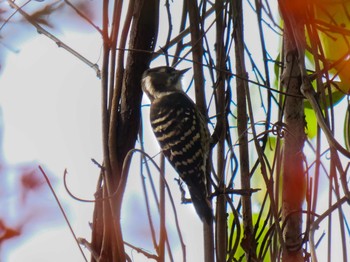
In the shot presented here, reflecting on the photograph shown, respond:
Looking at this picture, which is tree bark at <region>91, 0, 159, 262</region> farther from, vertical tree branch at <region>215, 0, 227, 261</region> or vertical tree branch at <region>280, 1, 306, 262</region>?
vertical tree branch at <region>280, 1, 306, 262</region>

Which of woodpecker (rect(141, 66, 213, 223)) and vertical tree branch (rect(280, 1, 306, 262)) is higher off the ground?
woodpecker (rect(141, 66, 213, 223))

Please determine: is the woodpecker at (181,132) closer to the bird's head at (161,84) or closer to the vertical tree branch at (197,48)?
the bird's head at (161,84)

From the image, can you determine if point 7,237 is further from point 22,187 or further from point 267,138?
point 267,138

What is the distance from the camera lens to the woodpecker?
3.70m

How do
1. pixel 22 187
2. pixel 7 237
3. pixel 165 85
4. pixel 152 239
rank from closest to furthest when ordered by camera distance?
pixel 7 237 → pixel 22 187 → pixel 152 239 → pixel 165 85

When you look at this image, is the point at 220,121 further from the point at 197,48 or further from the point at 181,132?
the point at 181,132

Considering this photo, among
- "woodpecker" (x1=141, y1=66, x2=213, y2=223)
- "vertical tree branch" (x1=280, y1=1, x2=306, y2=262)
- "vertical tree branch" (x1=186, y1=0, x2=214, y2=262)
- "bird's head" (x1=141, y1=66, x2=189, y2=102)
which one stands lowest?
"vertical tree branch" (x1=280, y1=1, x2=306, y2=262)

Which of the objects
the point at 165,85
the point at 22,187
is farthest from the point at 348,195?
the point at 165,85

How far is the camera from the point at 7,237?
146cm

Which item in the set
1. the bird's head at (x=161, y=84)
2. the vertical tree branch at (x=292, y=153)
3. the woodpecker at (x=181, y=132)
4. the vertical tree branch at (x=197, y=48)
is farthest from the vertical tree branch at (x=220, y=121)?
the bird's head at (x=161, y=84)

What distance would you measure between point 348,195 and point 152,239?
605 mm

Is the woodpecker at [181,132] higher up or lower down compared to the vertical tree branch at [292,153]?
higher up

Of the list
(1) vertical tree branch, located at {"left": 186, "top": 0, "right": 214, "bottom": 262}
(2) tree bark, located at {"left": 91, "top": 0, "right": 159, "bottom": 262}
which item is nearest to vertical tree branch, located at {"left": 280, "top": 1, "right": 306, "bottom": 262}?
(1) vertical tree branch, located at {"left": 186, "top": 0, "right": 214, "bottom": 262}

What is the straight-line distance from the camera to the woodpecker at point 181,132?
3.70 m
